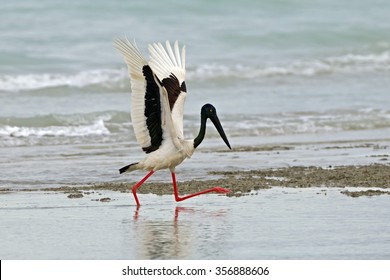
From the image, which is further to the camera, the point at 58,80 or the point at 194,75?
the point at 194,75

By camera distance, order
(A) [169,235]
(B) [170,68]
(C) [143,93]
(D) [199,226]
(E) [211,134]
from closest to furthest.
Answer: (A) [169,235], (D) [199,226], (C) [143,93], (B) [170,68], (E) [211,134]

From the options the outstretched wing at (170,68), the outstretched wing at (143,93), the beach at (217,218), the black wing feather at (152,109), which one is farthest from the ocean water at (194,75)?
the outstretched wing at (143,93)

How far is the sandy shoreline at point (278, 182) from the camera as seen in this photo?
10.6m

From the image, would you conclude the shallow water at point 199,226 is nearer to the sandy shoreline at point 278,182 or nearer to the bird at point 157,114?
the sandy shoreline at point 278,182

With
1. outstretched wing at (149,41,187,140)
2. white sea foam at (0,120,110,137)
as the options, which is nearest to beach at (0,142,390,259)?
outstretched wing at (149,41,187,140)

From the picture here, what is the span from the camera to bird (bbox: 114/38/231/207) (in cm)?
969

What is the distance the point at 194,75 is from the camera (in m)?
24.5

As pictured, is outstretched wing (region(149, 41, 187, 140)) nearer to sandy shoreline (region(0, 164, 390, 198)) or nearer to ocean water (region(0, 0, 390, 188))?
sandy shoreline (region(0, 164, 390, 198))

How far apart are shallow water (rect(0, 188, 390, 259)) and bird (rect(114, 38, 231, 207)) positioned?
38cm

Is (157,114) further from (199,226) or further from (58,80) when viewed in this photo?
(58,80)

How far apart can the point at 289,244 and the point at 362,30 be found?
26.3m

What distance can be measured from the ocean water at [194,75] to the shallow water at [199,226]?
200cm

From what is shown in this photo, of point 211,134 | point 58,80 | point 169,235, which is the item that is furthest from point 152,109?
point 58,80

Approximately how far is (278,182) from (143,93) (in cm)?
214
